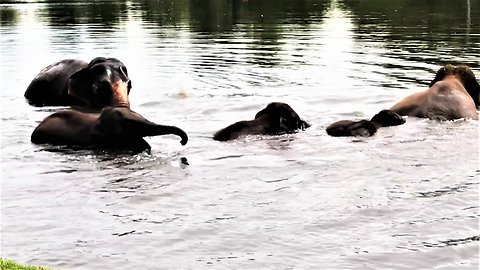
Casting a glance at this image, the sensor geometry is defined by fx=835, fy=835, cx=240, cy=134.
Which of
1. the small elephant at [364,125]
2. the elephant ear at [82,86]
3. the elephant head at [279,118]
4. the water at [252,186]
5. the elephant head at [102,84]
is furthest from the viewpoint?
the elephant ear at [82,86]

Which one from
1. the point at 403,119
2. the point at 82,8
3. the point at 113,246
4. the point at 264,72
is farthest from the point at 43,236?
the point at 82,8

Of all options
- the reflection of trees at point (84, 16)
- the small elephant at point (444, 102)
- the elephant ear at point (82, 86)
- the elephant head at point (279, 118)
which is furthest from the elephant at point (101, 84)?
the reflection of trees at point (84, 16)

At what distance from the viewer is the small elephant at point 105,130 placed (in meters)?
14.1

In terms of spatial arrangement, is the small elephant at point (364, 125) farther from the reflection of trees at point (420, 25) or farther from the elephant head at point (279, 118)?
the reflection of trees at point (420, 25)

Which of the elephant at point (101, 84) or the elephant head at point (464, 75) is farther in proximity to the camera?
the elephant head at point (464, 75)

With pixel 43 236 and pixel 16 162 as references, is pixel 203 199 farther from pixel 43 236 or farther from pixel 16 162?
pixel 16 162

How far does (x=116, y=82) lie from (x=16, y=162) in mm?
3408

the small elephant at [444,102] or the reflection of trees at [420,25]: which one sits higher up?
the small elephant at [444,102]

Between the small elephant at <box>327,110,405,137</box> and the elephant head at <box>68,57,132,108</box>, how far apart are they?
414cm

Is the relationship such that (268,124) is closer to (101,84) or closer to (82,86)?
(101,84)

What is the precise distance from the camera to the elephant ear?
17.1 meters

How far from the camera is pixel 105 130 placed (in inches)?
566

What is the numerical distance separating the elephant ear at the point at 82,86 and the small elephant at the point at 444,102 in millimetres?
6182

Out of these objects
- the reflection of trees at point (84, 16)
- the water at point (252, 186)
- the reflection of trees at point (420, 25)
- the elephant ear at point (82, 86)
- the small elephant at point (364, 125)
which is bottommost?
the reflection of trees at point (84, 16)
